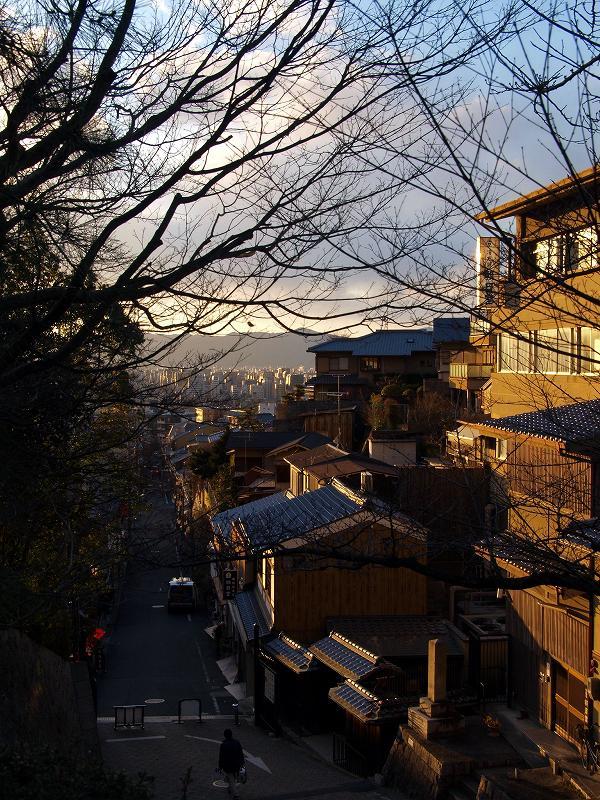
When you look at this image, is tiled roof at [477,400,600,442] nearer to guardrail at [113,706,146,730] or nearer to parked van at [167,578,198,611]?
guardrail at [113,706,146,730]

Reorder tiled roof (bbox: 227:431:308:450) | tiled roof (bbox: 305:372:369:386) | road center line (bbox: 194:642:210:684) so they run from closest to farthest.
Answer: road center line (bbox: 194:642:210:684) → tiled roof (bbox: 227:431:308:450) → tiled roof (bbox: 305:372:369:386)

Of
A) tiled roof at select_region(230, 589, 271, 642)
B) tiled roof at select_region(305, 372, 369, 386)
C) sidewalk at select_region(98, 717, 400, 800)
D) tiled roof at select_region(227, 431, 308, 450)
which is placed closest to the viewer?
sidewalk at select_region(98, 717, 400, 800)

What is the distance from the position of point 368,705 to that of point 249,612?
22.5 feet

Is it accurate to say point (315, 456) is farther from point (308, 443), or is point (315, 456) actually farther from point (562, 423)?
point (562, 423)

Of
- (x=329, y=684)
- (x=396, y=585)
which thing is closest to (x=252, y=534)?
(x=329, y=684)

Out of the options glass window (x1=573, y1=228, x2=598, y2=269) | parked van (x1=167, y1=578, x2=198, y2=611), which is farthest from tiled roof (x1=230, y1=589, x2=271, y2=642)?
glass window (x1=573, y1=228, x2=598, y2=269)

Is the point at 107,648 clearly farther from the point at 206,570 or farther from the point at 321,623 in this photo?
the point at 321,623

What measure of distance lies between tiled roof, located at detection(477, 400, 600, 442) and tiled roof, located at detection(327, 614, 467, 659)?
15.7 ft

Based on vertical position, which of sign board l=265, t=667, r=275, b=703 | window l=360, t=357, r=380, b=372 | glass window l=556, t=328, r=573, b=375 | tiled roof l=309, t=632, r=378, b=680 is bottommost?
sign board l=265, t=667, r=275, b=703

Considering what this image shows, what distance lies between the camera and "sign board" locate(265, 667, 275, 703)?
50.4 ft

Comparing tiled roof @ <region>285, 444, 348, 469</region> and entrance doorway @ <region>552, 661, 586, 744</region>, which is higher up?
tiled roof @ <region>285, 444, 348, 469</region>

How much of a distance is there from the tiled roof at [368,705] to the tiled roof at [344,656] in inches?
9.6

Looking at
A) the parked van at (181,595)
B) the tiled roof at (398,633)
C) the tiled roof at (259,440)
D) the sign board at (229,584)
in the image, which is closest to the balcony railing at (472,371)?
the tiled roof at (259,440)

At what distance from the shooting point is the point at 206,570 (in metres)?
28.6
